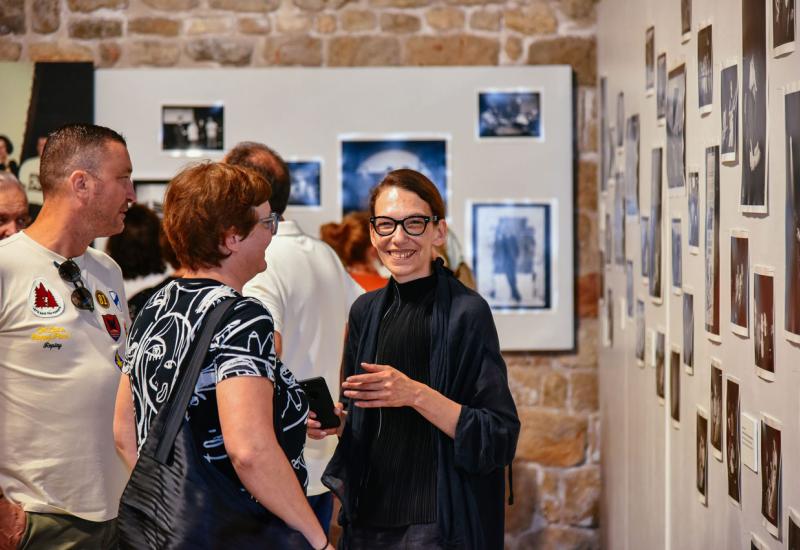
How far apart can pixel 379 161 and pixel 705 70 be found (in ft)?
8.40

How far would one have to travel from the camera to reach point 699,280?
3.07 metres

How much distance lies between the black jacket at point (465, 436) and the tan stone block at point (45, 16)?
355 centimetres

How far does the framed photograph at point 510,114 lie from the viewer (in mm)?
5332

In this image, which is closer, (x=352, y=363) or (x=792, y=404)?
(x=792, y=404)

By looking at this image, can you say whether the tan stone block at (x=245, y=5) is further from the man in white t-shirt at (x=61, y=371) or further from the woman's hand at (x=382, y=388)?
the woman's hand at (x=382, y=388)

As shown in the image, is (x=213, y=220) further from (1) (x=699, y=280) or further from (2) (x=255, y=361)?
(1) (x=699, y=280)

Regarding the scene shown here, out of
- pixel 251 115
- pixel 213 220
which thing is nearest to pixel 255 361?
pixel 213 220

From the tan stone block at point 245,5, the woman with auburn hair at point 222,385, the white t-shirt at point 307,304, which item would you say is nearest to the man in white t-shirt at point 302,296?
the white t-shirt at point 307,304

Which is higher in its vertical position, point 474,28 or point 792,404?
point 474,28

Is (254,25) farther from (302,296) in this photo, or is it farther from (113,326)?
(113,326)

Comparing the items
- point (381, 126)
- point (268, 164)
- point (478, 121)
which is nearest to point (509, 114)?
point (478, 121)

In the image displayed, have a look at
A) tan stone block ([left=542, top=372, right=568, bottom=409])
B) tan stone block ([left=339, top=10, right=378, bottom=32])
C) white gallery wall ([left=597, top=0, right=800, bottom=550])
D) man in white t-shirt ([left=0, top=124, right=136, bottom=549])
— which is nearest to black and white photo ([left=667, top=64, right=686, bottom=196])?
white gallery wall ([left=597, top=0, right=800, bottom=550])

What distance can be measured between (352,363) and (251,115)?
293 cm

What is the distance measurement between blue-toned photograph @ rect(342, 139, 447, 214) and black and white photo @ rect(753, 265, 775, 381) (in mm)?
2981
